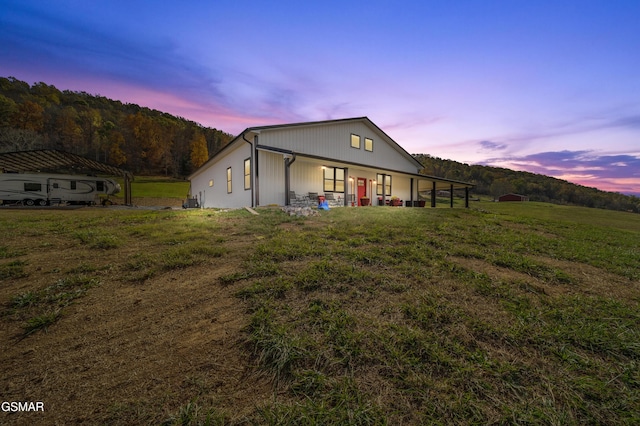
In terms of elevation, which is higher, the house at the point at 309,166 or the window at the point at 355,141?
the window at the point at 355,141

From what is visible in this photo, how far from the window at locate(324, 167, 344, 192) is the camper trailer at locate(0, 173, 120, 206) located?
22514mm

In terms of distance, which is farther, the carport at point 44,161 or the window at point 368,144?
the window at point 368,144

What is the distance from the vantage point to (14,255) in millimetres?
4430

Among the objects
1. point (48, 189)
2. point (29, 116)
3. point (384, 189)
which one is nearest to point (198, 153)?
point (29, 116)

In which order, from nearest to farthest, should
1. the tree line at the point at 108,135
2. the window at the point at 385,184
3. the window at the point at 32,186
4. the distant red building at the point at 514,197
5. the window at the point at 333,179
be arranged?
the window at the point at 333,179, the window at the point at 385,184, the window at the point at 32,186, the distant red building at the point at 514,197, the tree line at the point at 108,135

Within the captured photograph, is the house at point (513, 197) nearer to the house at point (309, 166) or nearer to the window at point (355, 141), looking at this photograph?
the house at point (309, 166)

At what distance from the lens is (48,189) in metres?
20.4

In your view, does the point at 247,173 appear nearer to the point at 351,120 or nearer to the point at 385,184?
the point at 351,120

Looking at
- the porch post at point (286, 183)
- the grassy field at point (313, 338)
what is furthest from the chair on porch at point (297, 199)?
the grassy field at point (313, 338)

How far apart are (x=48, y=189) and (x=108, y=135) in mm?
49872

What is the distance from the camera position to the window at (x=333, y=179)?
50.1 ft

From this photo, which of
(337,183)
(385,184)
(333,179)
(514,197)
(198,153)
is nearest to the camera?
(333,179)

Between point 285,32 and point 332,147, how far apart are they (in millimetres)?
6826

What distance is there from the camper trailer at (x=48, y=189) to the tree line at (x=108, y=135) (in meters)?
35.0
